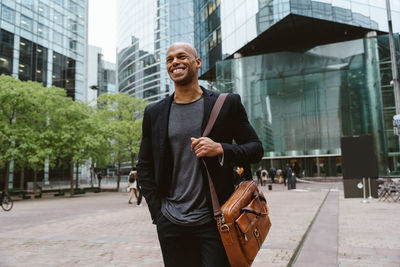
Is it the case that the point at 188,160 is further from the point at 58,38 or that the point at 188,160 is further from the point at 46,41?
the point at 58,38

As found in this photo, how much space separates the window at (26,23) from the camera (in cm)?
3856

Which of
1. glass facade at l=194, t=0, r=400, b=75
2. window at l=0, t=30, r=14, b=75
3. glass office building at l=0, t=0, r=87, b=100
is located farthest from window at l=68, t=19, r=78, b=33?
glass facade at l=194, t=0, r=400, b=75

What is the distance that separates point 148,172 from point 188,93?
564 mm

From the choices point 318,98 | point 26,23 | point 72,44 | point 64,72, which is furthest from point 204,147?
point 72,44

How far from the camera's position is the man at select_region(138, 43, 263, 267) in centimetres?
182

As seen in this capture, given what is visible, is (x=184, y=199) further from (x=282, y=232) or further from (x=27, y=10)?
(x=27, y=10)

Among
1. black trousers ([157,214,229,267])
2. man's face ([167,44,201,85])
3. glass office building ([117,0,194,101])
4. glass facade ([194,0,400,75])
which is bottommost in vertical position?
black trousers ([157,214,229,267])

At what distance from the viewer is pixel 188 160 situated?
1962 millimetres

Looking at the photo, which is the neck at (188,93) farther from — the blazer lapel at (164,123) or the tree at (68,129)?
the tree at (68,129)

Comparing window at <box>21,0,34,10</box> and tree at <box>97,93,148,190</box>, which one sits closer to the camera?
tree at <box>97,93,148,190</box>

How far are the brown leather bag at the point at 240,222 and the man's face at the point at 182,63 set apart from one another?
0.34 m

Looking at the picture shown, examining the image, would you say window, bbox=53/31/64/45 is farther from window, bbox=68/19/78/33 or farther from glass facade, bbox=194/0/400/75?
glass facade, bbox=194/0/400/75

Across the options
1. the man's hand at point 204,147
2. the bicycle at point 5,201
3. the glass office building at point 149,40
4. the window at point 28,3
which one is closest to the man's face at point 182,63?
the man's hand at point 204,147

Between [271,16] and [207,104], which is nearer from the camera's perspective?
[207,104]
